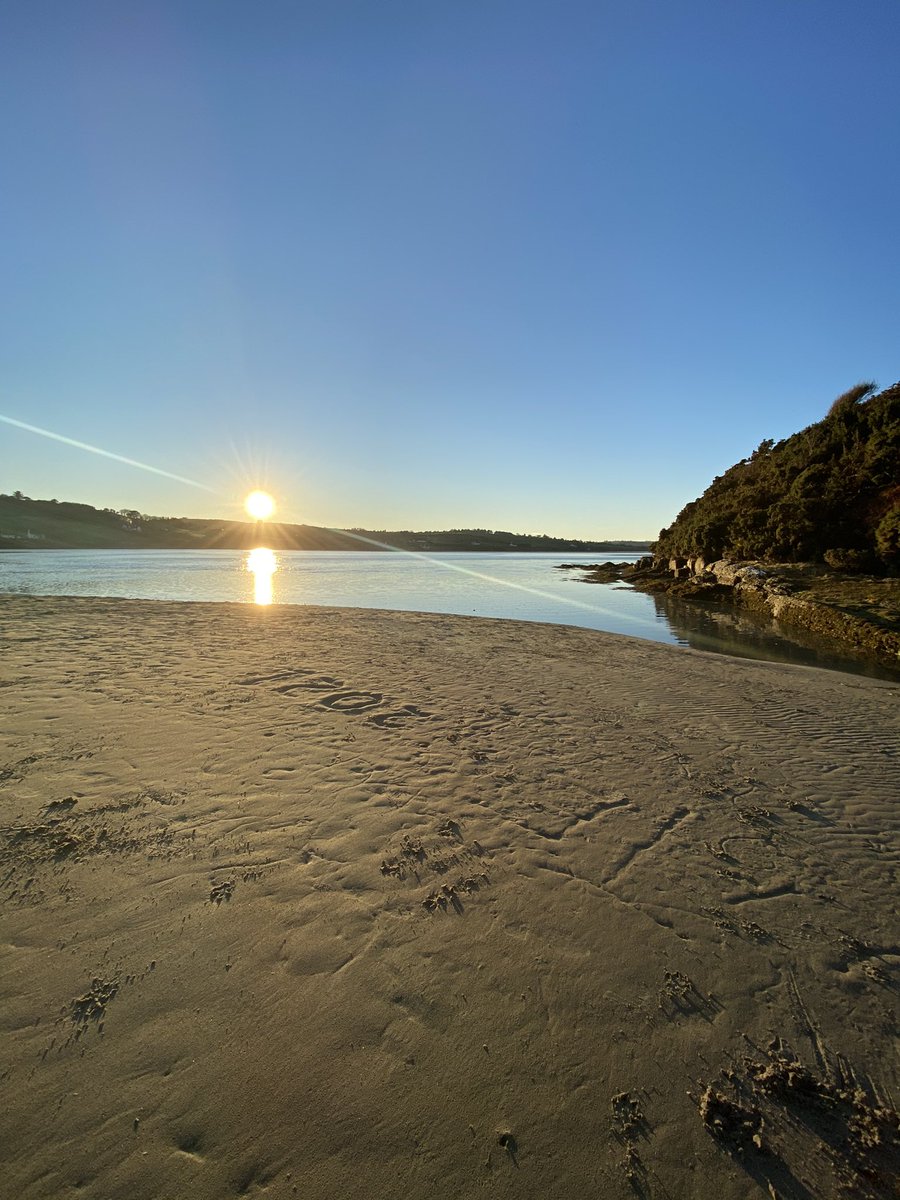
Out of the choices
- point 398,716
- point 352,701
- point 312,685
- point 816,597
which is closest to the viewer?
point 398,716

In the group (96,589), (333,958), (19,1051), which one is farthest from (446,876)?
(96,589)

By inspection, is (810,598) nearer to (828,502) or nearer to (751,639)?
Answer: (751,639)

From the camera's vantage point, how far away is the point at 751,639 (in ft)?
60.1

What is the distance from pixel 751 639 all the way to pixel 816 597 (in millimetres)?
5495

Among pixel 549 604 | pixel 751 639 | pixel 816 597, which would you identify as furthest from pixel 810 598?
pixel 549 604

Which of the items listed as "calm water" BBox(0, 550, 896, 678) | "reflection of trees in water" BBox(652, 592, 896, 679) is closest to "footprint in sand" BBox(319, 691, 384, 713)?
"reflection of trees in water" BBox(652, 592, 896, 679)

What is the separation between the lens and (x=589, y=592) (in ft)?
122

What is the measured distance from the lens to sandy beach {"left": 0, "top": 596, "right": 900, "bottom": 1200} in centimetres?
224

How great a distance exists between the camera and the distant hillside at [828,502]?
25.7 metres

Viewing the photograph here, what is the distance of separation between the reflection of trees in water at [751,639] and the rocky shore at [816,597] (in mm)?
749

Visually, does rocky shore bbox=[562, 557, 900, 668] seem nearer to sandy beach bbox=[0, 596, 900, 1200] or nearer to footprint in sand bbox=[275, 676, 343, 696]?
sandy beach bbox=[0, 596, 900, 1200]

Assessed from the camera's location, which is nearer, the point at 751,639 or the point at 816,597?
the point at 751,639

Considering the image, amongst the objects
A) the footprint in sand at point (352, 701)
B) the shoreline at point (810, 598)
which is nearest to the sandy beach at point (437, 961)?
the footprint in sand at point (352, 701)

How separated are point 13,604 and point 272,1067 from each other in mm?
22968
